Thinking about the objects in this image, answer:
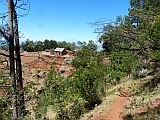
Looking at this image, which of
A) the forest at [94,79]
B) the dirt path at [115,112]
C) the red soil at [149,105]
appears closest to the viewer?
the forest at [94,79]

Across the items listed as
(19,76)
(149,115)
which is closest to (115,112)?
(149,115)

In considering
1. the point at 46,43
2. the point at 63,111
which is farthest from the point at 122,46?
the point at 46,43

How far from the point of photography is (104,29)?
360 inches

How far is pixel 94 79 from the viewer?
23.3 meters

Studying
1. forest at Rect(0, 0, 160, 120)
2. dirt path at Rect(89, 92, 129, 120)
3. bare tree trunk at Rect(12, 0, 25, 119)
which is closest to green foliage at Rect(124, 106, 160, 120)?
forest at Rect(0, 0, 160, 120)

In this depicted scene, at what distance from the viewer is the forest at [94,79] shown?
9.56 metres

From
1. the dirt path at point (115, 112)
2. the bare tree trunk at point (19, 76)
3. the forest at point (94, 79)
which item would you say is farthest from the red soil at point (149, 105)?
the bare tree trunk at point (19, 76)

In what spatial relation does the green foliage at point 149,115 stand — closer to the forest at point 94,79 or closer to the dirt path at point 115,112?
the forest at point 94,79

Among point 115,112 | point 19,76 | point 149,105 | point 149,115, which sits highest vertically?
point 19,76

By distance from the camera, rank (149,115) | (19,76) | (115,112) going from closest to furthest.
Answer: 1. (19,76)
2. (149,115)
3. (115,112)

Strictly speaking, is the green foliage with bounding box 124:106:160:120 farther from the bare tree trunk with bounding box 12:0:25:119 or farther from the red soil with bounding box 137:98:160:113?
the bare tree trunk with bounding box 12:0:25:119

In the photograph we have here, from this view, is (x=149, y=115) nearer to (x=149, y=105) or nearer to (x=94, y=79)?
(x=149, y=105)

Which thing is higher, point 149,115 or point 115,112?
point 149,115

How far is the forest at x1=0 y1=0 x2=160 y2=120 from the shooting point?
956 cm
